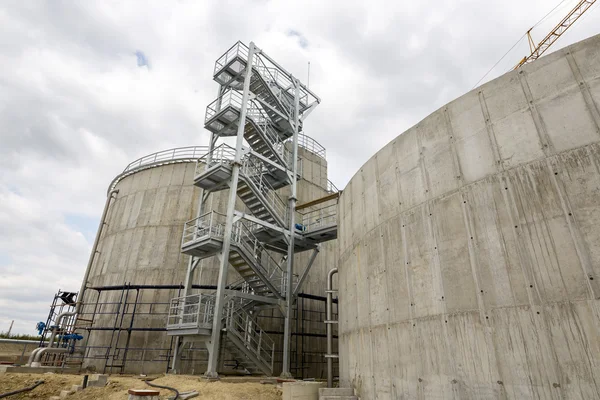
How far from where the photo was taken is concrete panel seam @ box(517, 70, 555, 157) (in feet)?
21.6

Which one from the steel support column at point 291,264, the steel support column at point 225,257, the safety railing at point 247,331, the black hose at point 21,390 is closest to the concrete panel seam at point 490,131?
the steel support column at point 225,257

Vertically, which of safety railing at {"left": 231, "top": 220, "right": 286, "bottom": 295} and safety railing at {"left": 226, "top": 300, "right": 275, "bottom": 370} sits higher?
safety railing at {"left": 231, "top": 220, "right": 286, "bottom": 295}

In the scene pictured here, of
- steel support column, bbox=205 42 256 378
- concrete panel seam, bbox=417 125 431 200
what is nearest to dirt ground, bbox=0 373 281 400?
steel support column, bbox=205 42 256 378

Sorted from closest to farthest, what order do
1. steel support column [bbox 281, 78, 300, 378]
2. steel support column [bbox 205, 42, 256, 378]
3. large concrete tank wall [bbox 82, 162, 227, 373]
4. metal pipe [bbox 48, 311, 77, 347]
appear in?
steel support column [bbox 205, 42, 256, 378], steel support column [bbox 281, 78, 300, 378], large concrete tank wall [bbox 82, 162, 227, 373], metal pipe [bbox 48, 311, 77, 347]

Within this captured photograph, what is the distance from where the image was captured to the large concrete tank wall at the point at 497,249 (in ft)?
18.8

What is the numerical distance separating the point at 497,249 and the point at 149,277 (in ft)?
61.8

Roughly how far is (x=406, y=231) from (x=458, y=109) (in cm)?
313

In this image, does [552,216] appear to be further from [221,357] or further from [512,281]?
[221,357]

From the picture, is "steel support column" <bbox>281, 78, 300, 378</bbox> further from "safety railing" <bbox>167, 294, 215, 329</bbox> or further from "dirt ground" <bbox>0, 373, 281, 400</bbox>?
"safety railing" <bbox>167, 294, 215, 329</bbox>

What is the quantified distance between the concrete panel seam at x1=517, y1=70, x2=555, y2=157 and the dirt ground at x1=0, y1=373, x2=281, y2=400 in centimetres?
1053

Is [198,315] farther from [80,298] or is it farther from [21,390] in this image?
[80,298]

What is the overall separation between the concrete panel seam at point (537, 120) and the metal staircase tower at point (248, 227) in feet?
39.4

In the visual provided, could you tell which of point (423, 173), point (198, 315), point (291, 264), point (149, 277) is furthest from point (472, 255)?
point (149, 277)

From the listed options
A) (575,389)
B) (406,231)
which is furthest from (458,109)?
(575,389)
